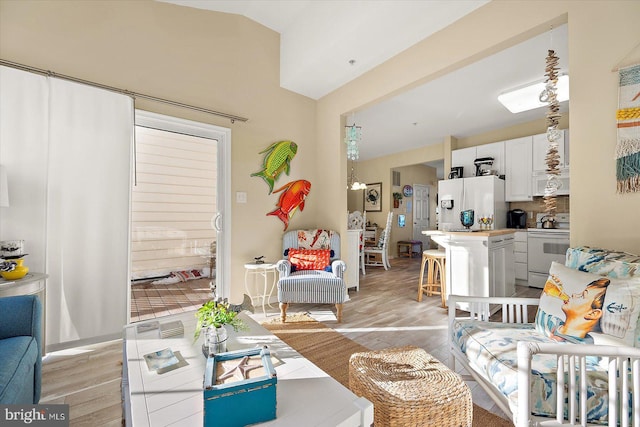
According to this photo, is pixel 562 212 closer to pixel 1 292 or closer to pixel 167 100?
pixel 167 100

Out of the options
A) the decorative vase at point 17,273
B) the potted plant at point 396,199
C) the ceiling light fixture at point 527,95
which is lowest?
the decorative vase at point 17,273

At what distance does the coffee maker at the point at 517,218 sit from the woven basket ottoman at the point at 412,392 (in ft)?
15.0

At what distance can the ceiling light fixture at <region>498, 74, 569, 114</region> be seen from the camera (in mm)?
3271

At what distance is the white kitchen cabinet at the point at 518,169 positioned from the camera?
4520 mm

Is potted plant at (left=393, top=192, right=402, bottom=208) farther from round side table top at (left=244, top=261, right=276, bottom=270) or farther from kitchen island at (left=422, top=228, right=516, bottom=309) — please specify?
round side table top at (left=244, top=261, right=276, bottom=270)

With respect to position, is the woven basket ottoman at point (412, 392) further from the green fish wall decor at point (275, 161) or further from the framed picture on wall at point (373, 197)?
the framed picture on wall at point (373, 197)

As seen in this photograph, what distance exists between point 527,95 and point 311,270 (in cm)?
356

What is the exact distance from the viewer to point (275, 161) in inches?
139

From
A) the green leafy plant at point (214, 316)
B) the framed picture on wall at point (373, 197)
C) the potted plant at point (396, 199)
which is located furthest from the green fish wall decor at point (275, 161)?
the potted plant at point (396, 199)

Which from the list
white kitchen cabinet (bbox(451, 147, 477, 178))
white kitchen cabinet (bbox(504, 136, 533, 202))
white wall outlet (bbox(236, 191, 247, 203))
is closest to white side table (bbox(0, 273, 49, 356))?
white wall outlet (bbox(236, 191, 247, 203))

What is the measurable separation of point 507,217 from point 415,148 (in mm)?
2551

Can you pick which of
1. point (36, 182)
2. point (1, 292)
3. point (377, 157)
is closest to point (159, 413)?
point (1, 292)

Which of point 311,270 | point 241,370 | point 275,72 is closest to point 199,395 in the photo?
point 241,370

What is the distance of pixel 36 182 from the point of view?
2148 millimetres
